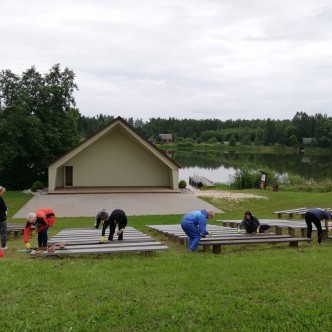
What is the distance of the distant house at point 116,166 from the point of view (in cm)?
2900

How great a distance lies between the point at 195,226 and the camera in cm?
915

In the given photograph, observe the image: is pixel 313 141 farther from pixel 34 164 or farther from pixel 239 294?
pixel 239 294

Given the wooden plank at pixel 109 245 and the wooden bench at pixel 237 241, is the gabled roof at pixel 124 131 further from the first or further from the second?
the wooden bench at pixel 237 241

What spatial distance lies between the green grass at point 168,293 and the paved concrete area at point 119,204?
1179 centimetres

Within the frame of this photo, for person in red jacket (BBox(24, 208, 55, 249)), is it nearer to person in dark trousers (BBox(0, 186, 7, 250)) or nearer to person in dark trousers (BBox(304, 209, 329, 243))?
person in dark trousers (BBox(0, 186, 7, 250))

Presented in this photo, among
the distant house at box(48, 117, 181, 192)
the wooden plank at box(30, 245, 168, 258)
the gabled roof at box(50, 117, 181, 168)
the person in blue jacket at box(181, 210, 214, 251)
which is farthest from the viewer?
the distant house at box(48, 117, 181, 192)

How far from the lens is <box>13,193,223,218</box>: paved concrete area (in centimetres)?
2028

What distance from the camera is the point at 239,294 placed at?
18.6 feet

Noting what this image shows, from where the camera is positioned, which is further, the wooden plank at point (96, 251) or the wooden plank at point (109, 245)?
the wooden plank at point (109, 245)

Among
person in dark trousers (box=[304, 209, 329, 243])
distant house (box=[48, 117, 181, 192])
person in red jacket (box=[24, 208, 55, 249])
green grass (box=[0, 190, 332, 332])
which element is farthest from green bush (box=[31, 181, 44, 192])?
person in dark trousers (box=[304, 209, 329, 243])

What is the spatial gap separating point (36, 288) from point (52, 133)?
1005 inches

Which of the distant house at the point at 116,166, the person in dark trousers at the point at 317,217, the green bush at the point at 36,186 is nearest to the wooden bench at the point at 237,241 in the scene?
the person in dark trousers at the point at 317,217

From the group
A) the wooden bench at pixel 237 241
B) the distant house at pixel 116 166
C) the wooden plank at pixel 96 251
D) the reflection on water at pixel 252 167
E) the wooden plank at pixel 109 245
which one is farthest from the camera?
the reflection on water at pixel 252 167

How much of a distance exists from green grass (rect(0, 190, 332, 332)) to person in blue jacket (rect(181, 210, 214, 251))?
0.67 m
